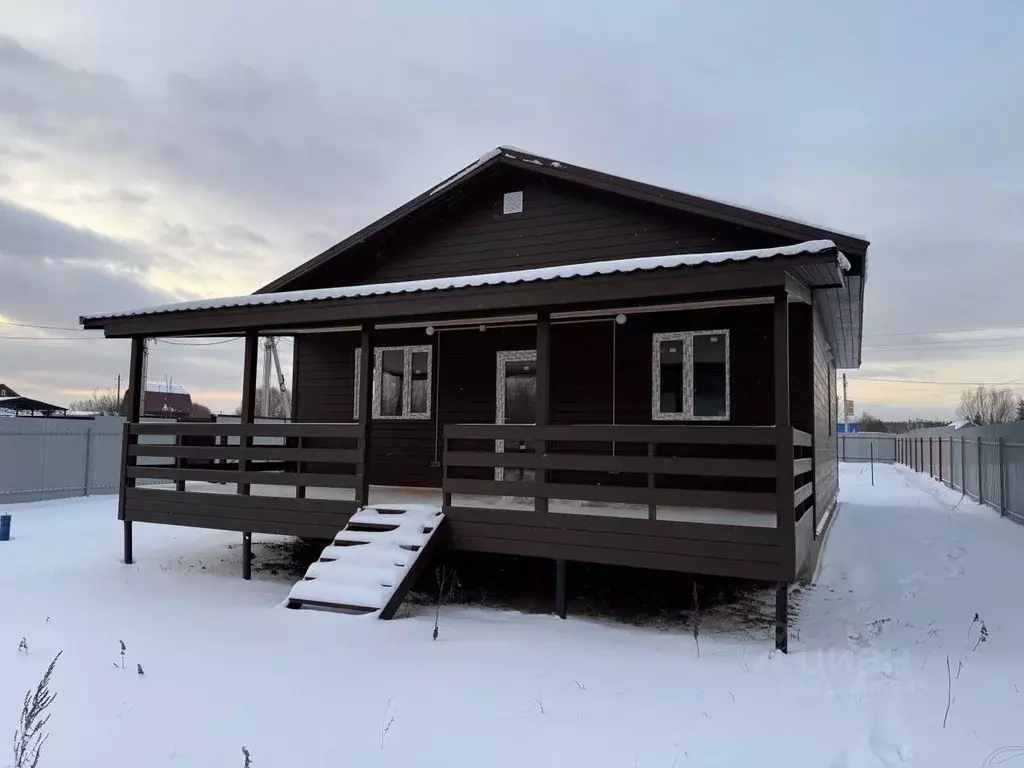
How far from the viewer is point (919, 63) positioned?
12609mm

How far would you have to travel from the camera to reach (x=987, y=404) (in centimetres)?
7906

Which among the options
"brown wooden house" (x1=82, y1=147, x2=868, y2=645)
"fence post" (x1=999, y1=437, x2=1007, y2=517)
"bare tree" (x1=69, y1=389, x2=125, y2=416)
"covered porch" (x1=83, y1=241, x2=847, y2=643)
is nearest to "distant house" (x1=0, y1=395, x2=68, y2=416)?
"brown wooden house" (x1=82, y1=147, x2=868, y2=645)

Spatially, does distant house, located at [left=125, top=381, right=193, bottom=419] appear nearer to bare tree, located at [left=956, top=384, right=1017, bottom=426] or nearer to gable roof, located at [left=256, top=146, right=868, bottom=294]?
gable roof, located at [left=256, top=146, right=868, bottom=294]

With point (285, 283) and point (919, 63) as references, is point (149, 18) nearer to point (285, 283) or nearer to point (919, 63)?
point (285, 283)

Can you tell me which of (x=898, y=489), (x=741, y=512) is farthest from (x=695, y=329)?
(x=898, y=489)

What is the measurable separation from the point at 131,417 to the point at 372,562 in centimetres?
518

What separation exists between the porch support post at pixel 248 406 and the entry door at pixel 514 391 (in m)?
3.45

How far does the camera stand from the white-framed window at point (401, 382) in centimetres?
1119

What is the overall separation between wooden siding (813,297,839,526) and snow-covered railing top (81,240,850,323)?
3846mm

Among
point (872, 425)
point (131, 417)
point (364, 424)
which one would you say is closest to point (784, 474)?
point (364, 424)

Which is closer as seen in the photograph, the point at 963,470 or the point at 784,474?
the point at 784,474

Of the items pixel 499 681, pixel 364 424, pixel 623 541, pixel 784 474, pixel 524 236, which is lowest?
pixel 499 681

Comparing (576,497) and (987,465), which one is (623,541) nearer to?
(576,497)

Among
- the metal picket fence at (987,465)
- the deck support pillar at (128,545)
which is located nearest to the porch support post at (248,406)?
the deck support pillar at (128,545)
